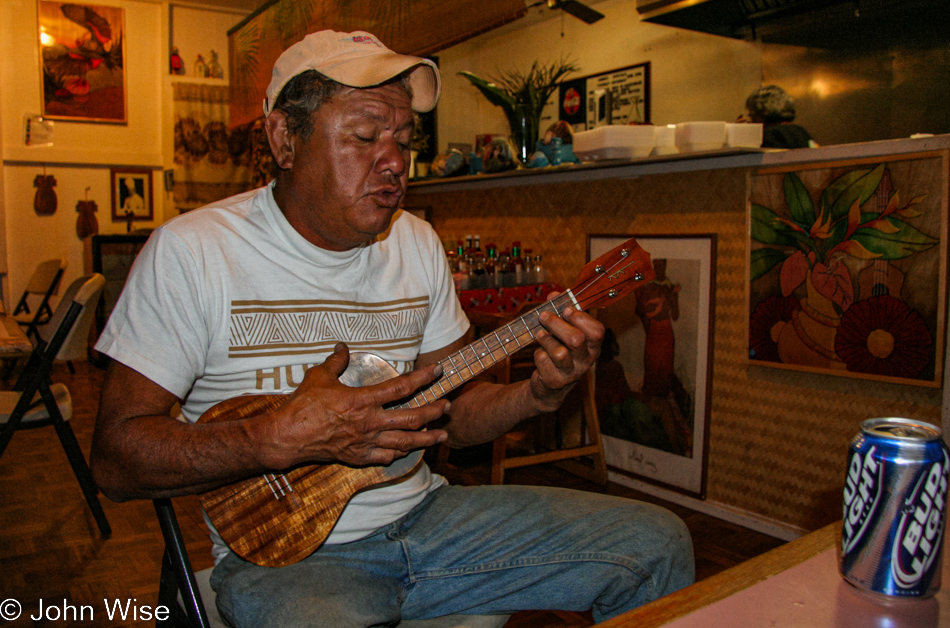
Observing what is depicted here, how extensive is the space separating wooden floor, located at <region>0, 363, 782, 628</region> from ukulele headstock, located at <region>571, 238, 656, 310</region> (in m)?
1.33

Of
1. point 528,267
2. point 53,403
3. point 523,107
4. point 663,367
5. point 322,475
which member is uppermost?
point 523,107

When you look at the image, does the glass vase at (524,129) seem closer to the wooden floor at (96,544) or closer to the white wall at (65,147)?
the wooden floor at (96,544)

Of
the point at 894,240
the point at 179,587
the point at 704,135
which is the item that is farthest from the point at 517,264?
the point at 179,587

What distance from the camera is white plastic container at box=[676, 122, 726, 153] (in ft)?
8.47

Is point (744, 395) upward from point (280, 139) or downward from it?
downward

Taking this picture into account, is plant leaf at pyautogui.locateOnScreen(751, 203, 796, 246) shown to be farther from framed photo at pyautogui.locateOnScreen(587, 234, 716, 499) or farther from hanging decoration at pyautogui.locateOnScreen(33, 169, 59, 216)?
hanging decoration at pyautogui.locateOnScreen(33, 169, 59, 216)

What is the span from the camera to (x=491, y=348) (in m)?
1.27

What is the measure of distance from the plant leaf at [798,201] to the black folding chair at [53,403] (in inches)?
110

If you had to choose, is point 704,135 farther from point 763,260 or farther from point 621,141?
point 763,260

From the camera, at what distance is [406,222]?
62.2 inches

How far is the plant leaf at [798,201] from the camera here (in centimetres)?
248

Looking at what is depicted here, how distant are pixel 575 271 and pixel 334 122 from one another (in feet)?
7.81

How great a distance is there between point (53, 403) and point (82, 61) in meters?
5.73
